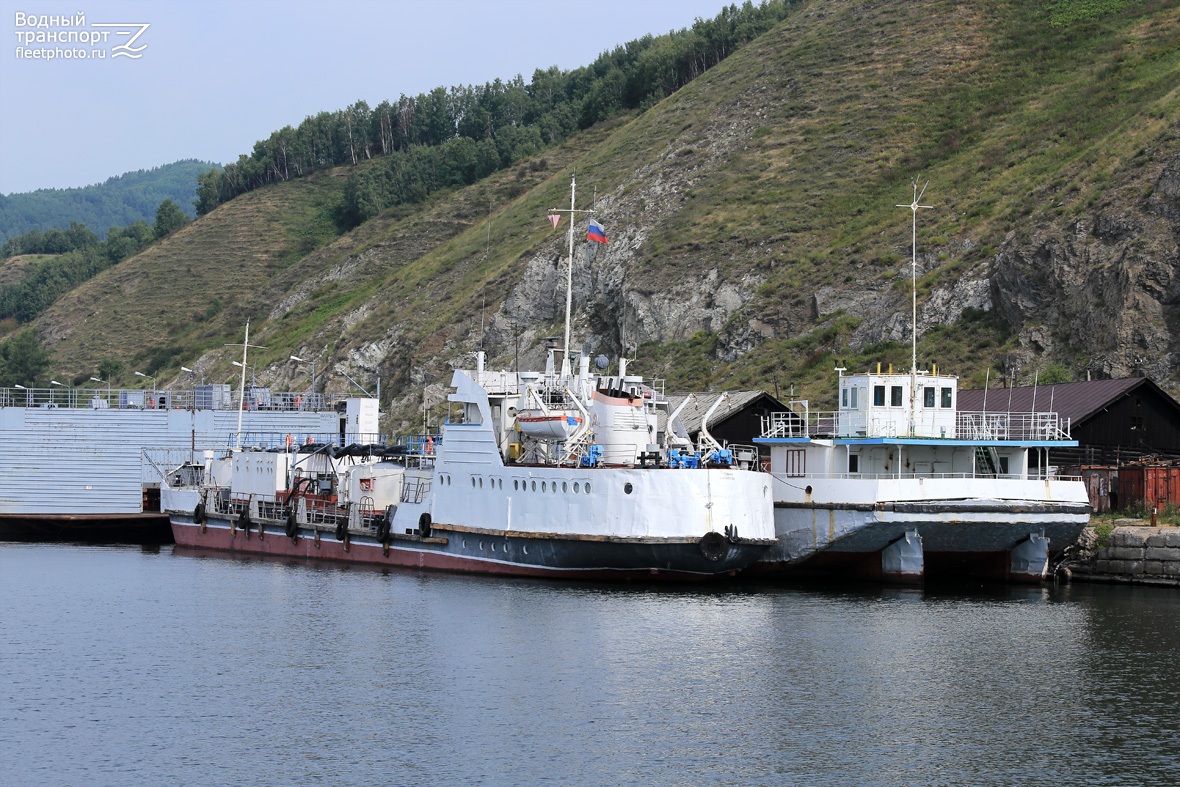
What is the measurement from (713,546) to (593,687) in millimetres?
12737

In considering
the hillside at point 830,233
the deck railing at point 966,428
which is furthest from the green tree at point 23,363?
the deck railing at point 966,428

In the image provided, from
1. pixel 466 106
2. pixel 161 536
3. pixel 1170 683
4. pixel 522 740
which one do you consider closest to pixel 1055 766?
pixel 1170 683

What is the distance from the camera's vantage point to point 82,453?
72.4m

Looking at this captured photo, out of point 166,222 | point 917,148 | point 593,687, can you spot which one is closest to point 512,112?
point 166,222

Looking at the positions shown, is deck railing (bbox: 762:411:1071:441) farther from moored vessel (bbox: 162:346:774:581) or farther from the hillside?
the hillside

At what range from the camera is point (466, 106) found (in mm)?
192750

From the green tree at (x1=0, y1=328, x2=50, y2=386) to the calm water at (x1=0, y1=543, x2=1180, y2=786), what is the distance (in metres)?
106

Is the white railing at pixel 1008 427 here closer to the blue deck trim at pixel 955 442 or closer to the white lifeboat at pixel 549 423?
the blue deck trim at pixel 955 442

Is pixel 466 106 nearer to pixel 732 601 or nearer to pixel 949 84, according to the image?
pixel 949 84

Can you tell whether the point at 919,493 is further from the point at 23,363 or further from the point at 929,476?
the point at 23,363

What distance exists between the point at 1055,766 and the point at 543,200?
107 m

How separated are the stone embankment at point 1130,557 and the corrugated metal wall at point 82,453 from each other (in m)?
40.5

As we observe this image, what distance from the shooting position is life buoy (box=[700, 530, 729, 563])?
44.4 metres

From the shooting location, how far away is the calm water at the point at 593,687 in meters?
26.8
